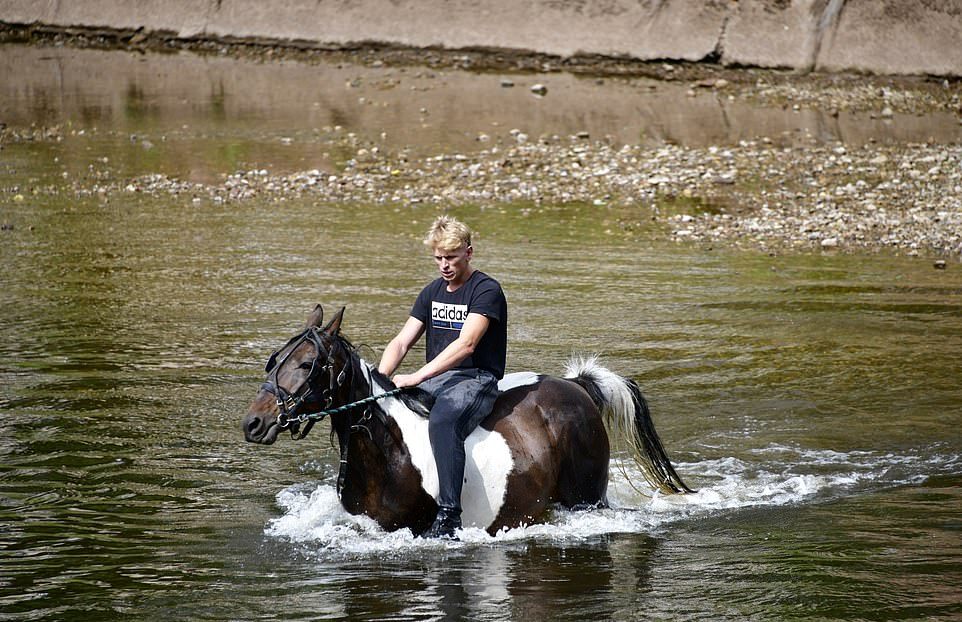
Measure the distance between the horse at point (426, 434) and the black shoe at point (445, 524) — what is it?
0.07 m

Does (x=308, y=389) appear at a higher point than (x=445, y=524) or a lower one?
higher

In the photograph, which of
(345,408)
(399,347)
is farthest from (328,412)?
(399,347)

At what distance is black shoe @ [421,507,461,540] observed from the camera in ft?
24.4

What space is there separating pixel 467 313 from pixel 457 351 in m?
0.24

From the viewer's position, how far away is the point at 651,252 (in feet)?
50.5

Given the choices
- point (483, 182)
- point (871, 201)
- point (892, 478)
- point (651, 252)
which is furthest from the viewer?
point (483, 182)

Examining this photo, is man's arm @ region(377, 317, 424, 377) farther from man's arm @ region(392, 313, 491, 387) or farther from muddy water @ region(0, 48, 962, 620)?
muddy water @ region(0, 48, 962, 620)

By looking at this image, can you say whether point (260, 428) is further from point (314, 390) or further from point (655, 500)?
point (655, 500)

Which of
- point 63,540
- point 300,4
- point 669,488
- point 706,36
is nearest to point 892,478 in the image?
point 669,488

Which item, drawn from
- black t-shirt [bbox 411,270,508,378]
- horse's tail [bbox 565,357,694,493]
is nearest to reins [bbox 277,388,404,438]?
black t-shirt [bbox 411,270,508,378]

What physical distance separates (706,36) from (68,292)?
15703mm

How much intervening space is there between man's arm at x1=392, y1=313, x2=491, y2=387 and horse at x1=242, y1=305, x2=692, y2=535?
16 centimetres

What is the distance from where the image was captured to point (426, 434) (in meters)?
7.48

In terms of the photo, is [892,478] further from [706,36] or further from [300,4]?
[300,4]
